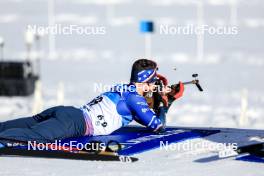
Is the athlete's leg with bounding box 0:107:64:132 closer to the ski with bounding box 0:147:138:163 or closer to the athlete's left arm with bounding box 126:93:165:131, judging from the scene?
the ski with bounding box 0:147:138:163

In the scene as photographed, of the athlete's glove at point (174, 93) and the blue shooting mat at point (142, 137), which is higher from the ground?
the athlete's glove at point (174, 93)

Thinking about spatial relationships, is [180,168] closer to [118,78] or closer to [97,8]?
[118,78]

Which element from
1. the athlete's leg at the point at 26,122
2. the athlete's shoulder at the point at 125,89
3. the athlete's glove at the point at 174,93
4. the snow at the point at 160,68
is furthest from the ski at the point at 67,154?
the athlete's glove at the point at 174,93

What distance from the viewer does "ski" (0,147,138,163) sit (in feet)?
Answer: 23.0

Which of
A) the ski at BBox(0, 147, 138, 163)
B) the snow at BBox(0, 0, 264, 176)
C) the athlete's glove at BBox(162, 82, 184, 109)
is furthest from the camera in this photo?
the athlete's glove at BBox(162, 82, 184, 109)

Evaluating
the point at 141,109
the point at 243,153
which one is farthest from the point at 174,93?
the point at 243,153

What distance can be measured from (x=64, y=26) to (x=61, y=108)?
1806 centimetres

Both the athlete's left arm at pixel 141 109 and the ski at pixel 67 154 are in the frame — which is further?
the athlete's left arm at pixel 141 109

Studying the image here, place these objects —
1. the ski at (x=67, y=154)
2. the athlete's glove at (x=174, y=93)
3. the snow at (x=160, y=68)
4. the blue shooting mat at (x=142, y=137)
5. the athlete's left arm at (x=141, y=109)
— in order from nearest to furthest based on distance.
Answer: the snow at (x=160, y=68)
the ski at (x=67, y=154)
the blue shooting mat at (x=142, y=137)
the athlete's left arm at (x=141, y=109)
the athlete's glove at (x=174, y=93)

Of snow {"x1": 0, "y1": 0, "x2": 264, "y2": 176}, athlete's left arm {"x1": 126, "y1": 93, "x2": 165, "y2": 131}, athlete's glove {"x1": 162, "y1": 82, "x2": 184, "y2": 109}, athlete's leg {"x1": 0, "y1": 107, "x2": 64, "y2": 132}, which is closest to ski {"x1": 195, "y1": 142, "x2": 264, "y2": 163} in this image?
snow {"x1": 0, "y1": 0, "x2": 264, "y2": 176}

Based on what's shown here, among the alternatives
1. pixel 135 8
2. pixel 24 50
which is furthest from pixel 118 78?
pixel 135 8

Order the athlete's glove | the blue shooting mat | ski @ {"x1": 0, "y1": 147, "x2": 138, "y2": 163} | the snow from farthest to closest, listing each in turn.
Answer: the athlete's glove → the blue shooting mat → ski @ {"x1": 0, "y1": 147, "x2": 138, "y2": 163} → the snow

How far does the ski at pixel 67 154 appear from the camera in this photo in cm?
700

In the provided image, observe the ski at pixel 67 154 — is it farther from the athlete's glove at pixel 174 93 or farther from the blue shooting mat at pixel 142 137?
the athlete's glove at pixel 174 93
